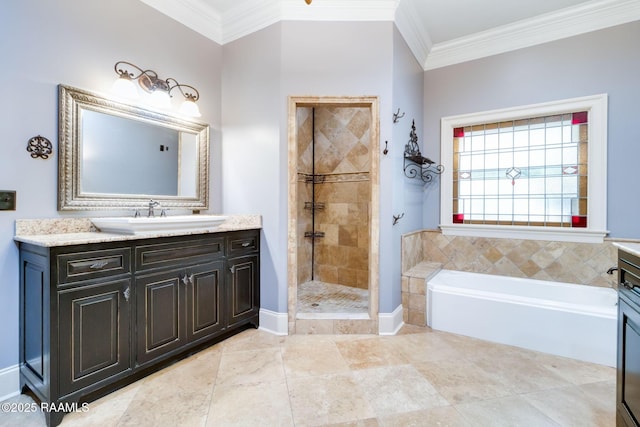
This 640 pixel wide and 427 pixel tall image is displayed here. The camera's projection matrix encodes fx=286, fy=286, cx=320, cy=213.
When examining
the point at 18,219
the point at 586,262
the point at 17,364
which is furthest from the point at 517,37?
the point at 17,364

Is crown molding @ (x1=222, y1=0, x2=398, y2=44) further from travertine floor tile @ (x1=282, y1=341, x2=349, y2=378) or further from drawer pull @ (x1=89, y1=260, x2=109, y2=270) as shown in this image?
travertine floor tile @ (x1=282, y1=341, x2=349, y2=378)

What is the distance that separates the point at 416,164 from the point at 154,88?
8.47 ft

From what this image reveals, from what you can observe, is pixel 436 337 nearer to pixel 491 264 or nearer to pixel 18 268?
pixel 491 264

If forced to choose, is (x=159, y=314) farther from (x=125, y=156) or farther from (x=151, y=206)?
(x=125, y=156)

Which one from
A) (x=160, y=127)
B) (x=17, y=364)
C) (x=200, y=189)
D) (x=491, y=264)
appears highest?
(x=160, y=127)

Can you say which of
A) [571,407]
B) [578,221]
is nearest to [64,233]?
[571,407]

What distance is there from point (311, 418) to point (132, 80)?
2.64 m

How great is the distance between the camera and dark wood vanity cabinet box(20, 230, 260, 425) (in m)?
1.50

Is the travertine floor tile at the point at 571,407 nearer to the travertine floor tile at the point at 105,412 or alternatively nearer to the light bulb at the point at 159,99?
the travertine floor tile at the point at 105,412

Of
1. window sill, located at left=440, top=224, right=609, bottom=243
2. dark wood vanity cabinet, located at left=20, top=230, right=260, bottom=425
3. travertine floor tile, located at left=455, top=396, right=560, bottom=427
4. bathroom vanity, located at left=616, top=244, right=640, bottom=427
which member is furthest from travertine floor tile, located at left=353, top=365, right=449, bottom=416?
window sill, located at left=440, top=224, right=609, bottom=243

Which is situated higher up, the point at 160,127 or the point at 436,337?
the point at 160,127

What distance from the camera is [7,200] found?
1674mm

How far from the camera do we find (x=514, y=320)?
2.36 m

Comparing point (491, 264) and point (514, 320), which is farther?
point (491, 264)
